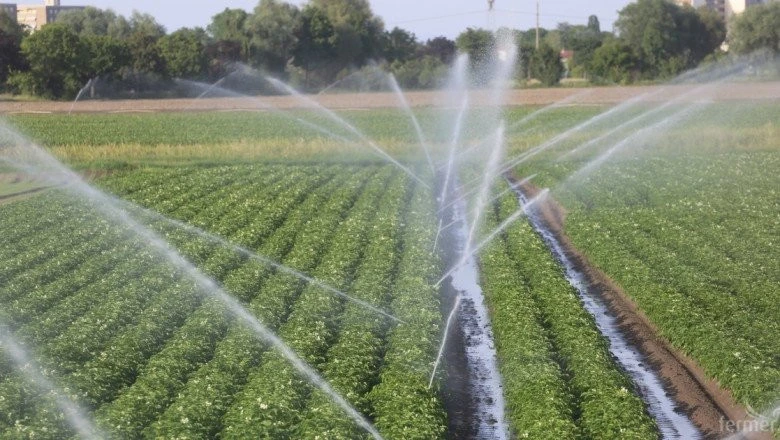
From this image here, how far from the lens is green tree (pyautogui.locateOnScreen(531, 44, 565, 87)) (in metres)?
103

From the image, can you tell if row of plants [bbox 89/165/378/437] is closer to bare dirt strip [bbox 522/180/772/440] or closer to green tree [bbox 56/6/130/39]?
bare dirt strip [bbox 522/180/772/440]

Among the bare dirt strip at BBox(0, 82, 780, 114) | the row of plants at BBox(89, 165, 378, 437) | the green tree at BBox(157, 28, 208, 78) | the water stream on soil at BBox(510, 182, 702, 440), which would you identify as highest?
the green tree at BBox(157, 28, 208, 78)

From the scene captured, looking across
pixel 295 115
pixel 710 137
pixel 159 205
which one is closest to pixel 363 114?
pixel 295 115

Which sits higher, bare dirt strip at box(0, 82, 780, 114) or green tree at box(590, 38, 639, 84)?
green tree at box(590, 38, 639, 84)

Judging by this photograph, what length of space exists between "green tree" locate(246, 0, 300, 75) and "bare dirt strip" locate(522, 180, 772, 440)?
8740 cm

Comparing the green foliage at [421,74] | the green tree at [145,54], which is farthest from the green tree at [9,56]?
the green foliage at [421,74]

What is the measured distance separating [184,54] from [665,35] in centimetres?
4787

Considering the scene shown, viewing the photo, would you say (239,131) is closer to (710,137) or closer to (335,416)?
(710,137)

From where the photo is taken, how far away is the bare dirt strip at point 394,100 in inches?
3332

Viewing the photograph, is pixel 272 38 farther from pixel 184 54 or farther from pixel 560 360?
pixel 560 360

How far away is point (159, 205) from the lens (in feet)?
116

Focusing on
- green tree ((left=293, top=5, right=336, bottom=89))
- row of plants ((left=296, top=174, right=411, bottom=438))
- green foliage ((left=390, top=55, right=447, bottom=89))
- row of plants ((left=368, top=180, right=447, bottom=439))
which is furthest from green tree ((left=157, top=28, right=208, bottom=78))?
row of plants ((left=368, top=180, right=447, bottom=439))

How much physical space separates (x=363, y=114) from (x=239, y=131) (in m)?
16.1

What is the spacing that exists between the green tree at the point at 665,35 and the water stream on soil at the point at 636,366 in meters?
79.3
